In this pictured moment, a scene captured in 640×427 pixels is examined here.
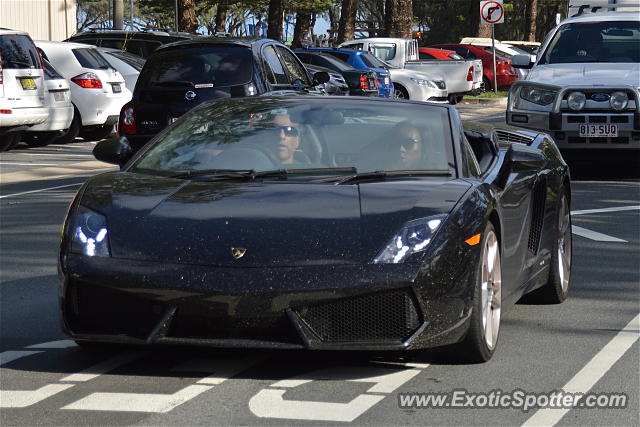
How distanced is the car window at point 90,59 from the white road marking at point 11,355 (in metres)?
16.2

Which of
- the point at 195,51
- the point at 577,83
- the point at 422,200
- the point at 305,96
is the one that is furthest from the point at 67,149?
the point at 422,200

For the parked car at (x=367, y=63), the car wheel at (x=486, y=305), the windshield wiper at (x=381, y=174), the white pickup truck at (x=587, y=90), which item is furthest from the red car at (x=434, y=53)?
the car wheel at (x=486, y=305)

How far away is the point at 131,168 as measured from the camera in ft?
22.4

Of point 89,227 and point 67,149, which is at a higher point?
point 89,227

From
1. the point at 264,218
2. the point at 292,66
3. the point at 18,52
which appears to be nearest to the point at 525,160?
A: the point at 264,218

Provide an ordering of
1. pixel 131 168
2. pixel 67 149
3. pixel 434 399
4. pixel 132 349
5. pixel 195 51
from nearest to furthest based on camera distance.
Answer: pixel 434 399 → pixel 132 349 → pixel 131 168 → pixel 195 51 → pixel 67 149

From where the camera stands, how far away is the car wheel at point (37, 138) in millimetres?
21266

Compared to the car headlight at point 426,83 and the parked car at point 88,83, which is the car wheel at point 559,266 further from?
the car headlight at point 426,83

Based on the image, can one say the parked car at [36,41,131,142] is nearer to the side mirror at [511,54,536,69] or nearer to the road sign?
the side mirror at [511,54,536,69]

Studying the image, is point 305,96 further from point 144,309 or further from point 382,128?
point 144,309

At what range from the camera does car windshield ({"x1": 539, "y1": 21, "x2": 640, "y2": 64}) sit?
16.2 metres

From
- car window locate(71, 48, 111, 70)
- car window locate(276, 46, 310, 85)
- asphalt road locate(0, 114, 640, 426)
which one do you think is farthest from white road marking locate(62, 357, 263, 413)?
car window locate(71, 48, 111, 70)

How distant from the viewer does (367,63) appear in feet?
90.1

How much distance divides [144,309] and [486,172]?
2.07m
